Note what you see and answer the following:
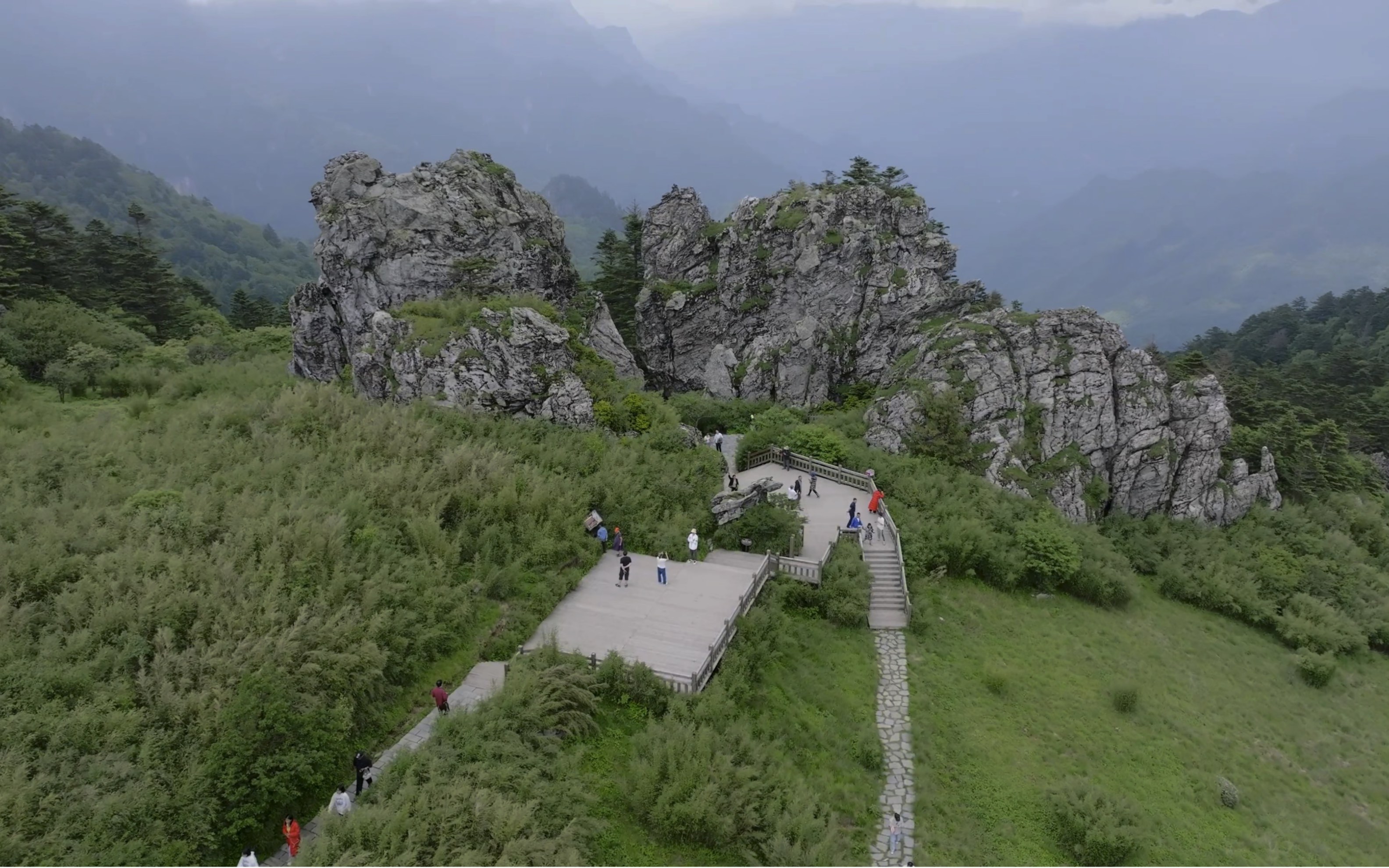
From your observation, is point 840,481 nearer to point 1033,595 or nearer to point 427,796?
point 1033,595

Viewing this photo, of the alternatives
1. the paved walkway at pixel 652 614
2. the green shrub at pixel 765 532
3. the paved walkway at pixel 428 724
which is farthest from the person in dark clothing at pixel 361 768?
the green shrub at pixel 765 532

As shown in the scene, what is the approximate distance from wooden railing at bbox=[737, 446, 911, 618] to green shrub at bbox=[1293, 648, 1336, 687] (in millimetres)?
16510

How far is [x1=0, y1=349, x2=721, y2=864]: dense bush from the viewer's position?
460 inches

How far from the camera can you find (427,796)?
39.5 feet

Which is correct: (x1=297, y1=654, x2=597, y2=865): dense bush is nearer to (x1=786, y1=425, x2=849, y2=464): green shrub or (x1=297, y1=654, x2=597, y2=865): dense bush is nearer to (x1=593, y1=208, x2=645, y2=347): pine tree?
(x1=786, y1=425, x2=849, y2=464): green shrub

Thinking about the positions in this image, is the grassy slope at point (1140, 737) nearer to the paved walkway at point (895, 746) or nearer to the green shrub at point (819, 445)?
the paved walkway at point (895, 746)

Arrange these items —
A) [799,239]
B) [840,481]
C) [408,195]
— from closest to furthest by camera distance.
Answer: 1. [840,481]
2. [408,195]
3. [799,239]

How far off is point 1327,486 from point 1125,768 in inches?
1444

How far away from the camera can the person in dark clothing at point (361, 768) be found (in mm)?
13102

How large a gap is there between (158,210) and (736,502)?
209145 millimetres

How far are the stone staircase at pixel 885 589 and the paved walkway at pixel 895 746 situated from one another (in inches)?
20.7

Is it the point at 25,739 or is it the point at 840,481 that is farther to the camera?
the point at 840,481

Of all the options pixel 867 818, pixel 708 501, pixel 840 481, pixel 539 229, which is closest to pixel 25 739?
pixel 867 818

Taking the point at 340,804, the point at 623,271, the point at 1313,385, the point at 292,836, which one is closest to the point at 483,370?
the point at 340,804
